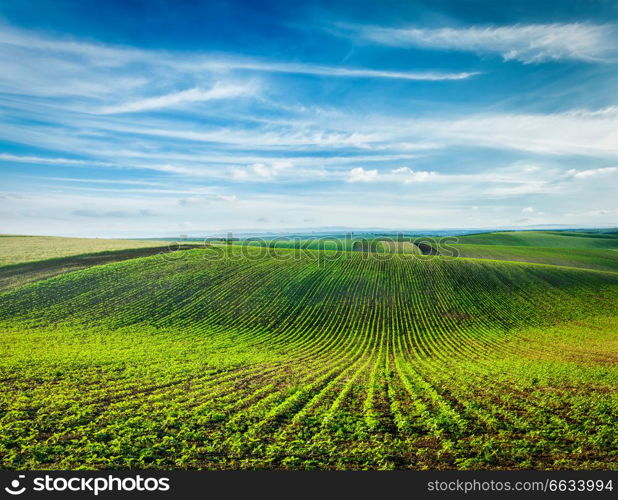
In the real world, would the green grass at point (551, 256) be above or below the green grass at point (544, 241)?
below

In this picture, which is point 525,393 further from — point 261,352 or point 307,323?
point 307,323

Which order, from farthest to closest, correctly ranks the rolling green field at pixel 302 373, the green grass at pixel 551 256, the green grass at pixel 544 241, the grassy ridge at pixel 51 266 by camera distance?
the green grass at pixel 544 241 < the green grass at pixel 551 256 < the grassy ridge at pixel 51 266 < the rolling green field at pixel 302 373

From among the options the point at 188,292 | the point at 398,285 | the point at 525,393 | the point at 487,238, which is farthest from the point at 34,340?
A: the point at 487,238

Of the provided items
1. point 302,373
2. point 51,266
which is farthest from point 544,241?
point 51,266

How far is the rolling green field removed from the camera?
30.9 ft

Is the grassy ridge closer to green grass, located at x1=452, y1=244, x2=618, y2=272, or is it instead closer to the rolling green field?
the rolling green field

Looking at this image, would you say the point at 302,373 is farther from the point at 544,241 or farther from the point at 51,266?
the point at 544,241

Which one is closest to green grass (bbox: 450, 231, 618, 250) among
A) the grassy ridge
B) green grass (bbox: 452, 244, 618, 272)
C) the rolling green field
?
green grass (bbox: 452, 244, 618, 272)

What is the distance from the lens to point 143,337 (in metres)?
27.5

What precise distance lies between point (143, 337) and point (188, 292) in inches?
535

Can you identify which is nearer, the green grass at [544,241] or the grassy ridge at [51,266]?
the grassy ridge at [51,266]

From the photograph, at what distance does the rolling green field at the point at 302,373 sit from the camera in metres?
9.41

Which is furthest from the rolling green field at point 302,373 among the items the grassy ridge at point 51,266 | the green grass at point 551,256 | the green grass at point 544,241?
the green grass at point 544,241

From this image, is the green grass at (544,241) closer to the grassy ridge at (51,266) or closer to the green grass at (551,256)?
the green grass at (551,256)
